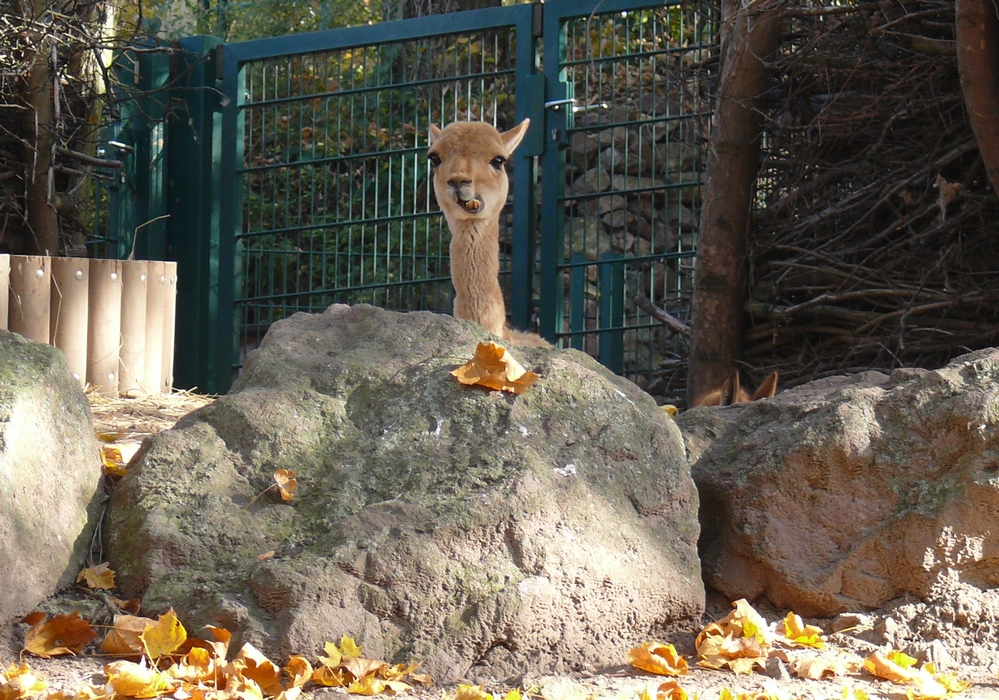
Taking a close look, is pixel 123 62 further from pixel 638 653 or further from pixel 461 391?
pixel 638 653

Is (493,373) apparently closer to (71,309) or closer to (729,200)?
(729,200)

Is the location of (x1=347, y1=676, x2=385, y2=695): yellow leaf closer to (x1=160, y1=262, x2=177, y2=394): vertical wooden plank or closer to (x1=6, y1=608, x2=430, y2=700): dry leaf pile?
(x1=6, y1=608, x2=430, y2=700): dry leaf pile

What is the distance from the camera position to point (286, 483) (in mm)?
3391

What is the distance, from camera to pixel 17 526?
3.13 m

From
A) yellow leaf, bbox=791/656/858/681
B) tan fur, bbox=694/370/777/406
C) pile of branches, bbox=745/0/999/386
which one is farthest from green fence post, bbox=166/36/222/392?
yellow leaf, bbox=791/656/858/681

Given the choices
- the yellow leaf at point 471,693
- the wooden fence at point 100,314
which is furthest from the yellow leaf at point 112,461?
the wooden fence at point 100,314

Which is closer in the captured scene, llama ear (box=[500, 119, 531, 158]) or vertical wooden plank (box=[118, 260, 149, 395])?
llama ear (box=[500, 119, 531, 158])

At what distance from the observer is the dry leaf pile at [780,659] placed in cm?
295

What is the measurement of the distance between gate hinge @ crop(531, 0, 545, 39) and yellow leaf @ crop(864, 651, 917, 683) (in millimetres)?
4923

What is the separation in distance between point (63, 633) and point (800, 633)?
6.81ft

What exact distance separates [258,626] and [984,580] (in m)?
2.13

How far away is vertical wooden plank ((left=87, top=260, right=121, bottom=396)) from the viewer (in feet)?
20.4

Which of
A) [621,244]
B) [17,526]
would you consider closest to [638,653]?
[17,526]

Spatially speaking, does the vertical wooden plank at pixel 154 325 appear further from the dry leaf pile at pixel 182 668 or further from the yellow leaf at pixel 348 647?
the yellow leaf at pixel 348 647
